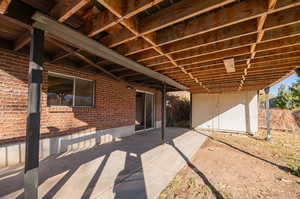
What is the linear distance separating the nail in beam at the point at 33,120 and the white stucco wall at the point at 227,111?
8.57 meters

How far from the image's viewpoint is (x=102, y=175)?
2.68m

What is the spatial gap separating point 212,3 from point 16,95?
4208 millimetres

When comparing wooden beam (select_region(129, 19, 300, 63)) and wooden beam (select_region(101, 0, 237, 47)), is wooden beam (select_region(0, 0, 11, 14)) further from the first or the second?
wooden beam (select_region(129, 19, 300, 63))

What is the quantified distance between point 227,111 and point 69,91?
8271 millimetres

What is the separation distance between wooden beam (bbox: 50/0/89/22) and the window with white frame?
101 inches

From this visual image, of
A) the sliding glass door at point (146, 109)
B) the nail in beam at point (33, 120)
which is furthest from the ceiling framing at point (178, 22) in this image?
the sliding glass door at point (146, 109)

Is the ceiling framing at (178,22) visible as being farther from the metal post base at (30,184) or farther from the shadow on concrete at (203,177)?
the shadow on concrete at (203,177)

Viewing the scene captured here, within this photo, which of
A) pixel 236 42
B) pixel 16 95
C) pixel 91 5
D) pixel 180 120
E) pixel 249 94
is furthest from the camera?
pixel 180 120

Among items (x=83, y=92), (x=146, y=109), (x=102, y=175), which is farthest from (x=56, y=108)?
(x=146, y=109)

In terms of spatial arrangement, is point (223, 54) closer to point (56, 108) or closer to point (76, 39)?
point (76, 39)

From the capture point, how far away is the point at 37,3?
5.68ft

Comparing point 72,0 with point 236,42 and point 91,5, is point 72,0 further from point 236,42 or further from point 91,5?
point 236,42

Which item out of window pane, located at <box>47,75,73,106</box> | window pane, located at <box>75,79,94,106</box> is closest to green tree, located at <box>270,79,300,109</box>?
window pane, located at <box>75,79,94,106</box>

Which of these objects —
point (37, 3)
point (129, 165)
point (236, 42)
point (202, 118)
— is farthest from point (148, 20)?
point (202, 118)
